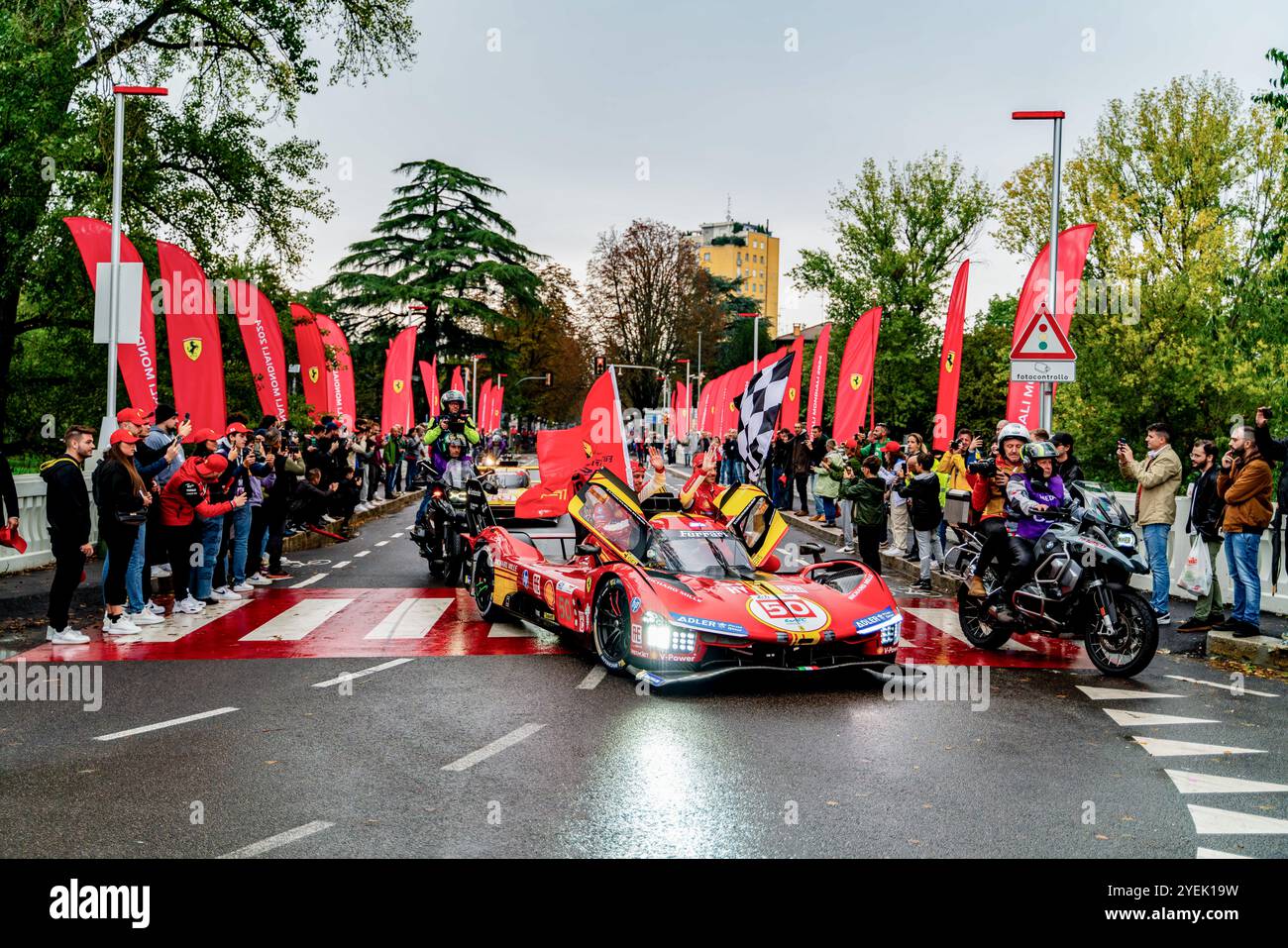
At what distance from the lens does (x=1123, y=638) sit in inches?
359

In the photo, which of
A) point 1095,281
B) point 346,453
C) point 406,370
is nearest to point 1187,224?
point 1095,281

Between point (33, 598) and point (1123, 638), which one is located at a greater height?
point (1123, 638)

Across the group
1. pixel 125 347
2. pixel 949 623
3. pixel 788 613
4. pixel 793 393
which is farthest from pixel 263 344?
pixel 788 613

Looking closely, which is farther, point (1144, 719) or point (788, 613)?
point (788, 613)

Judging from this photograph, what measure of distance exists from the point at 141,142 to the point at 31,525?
9241 millimetres

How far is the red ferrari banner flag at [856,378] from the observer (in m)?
21.7

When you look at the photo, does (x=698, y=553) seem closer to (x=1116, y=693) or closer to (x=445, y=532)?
(x=1116, y=693)

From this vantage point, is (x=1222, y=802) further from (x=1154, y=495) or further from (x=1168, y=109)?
(x=1168, y=109)

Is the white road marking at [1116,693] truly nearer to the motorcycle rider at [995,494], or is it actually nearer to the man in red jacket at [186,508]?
the motorcycle rider at [995,494]

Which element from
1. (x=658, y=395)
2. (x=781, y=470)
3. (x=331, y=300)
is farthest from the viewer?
(x=658, y=395)

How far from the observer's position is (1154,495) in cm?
1200

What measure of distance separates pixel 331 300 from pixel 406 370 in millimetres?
23393

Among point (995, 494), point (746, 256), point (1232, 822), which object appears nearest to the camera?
point (1232, 822)

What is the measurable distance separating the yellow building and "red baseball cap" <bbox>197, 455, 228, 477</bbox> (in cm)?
16168
